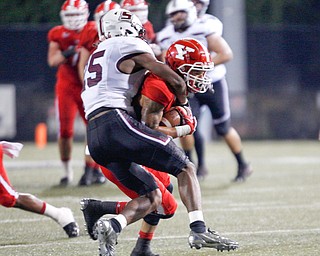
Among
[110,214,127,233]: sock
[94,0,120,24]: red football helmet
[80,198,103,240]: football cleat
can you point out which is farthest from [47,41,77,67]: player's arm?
[110,214,127,233]: sock

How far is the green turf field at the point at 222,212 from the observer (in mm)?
5211

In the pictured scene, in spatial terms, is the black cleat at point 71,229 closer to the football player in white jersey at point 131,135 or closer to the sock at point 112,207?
the sock at point 112,207

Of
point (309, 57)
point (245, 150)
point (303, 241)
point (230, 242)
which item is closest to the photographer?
point (230, 242)

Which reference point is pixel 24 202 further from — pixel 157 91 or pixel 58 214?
pixel 157 91

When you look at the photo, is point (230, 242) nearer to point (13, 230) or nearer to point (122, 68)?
point (122, 68)

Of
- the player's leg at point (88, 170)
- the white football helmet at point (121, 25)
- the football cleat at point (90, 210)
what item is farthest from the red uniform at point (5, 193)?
the player's leg at point (88, 170)

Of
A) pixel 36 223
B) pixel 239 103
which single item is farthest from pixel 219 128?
pixel 239 103

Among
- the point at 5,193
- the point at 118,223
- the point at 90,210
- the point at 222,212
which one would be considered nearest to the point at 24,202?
the point at 5,193

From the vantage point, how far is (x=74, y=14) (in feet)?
27.6

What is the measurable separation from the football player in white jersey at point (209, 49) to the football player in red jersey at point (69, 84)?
72 cm

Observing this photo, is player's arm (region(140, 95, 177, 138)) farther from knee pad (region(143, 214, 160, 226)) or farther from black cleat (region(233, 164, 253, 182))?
black cleat (region(233, 164, 253, 182))

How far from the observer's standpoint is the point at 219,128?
28.0 ft

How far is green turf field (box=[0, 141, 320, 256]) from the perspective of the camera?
5.21 m

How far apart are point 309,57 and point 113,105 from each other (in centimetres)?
1041
